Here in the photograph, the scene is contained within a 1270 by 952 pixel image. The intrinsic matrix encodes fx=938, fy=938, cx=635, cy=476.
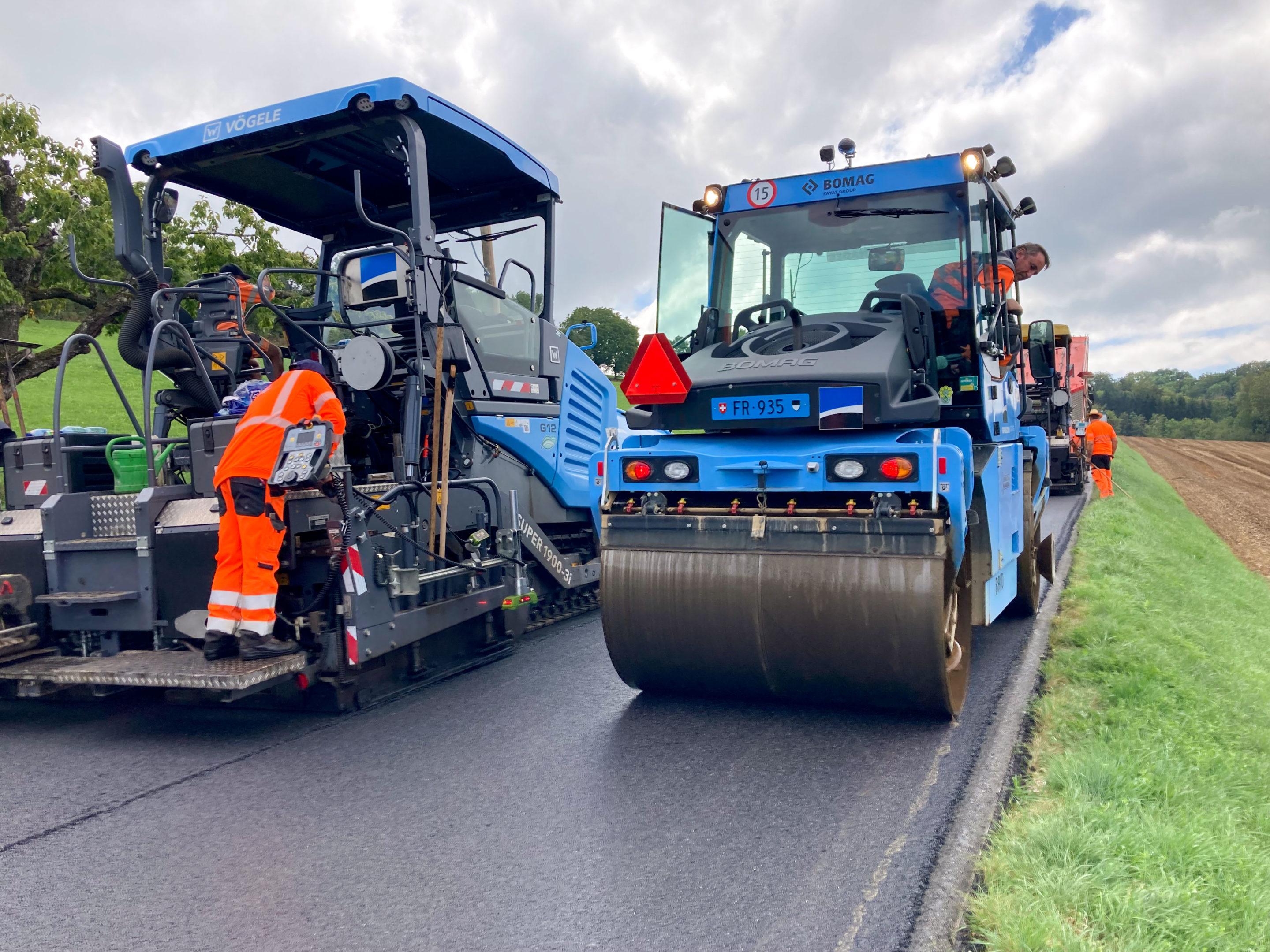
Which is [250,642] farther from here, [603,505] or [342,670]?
[603,505]

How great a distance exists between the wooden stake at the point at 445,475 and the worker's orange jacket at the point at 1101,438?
609 inches

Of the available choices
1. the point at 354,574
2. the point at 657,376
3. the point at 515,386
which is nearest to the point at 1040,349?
the point at 657,376

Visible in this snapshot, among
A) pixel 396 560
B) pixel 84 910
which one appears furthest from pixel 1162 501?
pixel 84 910

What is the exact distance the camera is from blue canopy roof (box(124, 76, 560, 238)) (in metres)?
5.20

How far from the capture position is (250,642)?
4332 mm

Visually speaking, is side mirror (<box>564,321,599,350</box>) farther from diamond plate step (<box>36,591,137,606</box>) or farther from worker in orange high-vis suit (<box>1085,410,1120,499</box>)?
worker in orange high-vis suit (<box>1085,410,1120,499</box>)

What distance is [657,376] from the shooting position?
15.4 ft

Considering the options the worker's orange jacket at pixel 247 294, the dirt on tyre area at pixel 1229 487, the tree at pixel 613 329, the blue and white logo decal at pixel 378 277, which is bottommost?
the dirt on tyre area at pixel 1229 487

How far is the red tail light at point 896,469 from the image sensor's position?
399 centimetres

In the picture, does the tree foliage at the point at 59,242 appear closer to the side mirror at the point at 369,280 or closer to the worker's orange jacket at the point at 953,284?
the side mirror at the point at 369,280

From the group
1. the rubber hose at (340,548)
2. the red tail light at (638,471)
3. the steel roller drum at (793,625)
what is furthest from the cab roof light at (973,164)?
the rubber hose at (340,548)

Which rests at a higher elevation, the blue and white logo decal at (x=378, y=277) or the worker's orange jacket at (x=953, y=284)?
the blue and white logo decal at (x=378, y=277)

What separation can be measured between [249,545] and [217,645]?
1.64ft

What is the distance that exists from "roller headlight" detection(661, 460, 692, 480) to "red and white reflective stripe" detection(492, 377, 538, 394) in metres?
2.27
